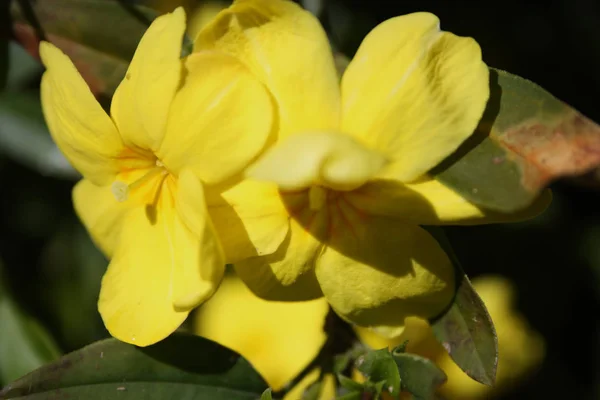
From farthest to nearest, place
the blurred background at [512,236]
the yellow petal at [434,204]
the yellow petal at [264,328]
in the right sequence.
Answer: the blurred background at [512,236], the yellow petal at [264,328], the yellow petal at [434,204]

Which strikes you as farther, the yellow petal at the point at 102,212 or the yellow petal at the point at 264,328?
the yellow petal at the point at 264,328

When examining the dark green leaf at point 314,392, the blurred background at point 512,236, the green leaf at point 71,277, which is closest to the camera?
the dark green leaf at point 314,392

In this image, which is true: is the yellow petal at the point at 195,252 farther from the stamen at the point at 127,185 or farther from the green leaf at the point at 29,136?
the green leaf at the point at 29,136

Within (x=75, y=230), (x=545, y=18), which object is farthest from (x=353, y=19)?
(x=75, y=230)

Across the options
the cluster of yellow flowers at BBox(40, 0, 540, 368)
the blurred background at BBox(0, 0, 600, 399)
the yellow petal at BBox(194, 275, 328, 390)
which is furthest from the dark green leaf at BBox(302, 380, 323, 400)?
the blurred background at BBox(0, 0, 600, 399)

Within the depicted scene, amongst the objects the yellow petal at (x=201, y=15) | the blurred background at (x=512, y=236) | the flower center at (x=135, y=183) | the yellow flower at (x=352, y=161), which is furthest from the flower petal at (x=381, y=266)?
the yellow petal at (x=201, y=15)

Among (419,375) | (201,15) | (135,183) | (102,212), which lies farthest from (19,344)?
(419,375)

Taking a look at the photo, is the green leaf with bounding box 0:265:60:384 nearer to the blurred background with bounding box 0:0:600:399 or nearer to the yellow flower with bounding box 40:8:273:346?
the blurred background with bounding box 0:0:600:399
